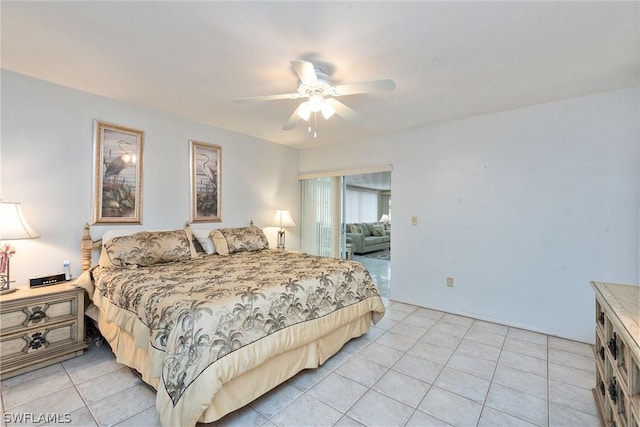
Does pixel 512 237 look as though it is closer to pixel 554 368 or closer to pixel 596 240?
pixel 596 240

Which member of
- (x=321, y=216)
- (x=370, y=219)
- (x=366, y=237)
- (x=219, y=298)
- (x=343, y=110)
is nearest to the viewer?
(x=219, y=298)

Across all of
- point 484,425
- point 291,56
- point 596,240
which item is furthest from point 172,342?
point 596,240

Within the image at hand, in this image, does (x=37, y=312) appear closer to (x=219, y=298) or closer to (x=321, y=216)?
(x=219, y=298)

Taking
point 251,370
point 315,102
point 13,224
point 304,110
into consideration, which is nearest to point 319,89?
point 315,102

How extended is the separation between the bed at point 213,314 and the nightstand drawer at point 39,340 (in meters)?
0.21

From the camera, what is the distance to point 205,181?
376 centimetres

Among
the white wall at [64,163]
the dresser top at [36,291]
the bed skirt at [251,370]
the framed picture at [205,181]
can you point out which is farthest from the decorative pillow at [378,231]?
the dresser top at [36,291]

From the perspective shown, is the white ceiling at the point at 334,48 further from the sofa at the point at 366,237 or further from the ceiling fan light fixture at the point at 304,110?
the sofa at the point at 366,237

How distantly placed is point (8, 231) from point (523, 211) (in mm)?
4685

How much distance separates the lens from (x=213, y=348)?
1546 mm

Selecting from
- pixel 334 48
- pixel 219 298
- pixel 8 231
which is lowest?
pixel 219 298

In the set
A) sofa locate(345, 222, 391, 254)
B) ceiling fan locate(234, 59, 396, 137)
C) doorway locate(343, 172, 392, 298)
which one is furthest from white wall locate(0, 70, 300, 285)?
sofa locate(345, 222, 391, 254)

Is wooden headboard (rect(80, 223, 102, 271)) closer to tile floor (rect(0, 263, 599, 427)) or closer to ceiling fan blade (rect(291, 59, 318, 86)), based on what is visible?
tile floor (rect(0, 263, 599, 427))

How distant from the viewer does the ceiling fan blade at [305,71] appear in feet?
5.83
